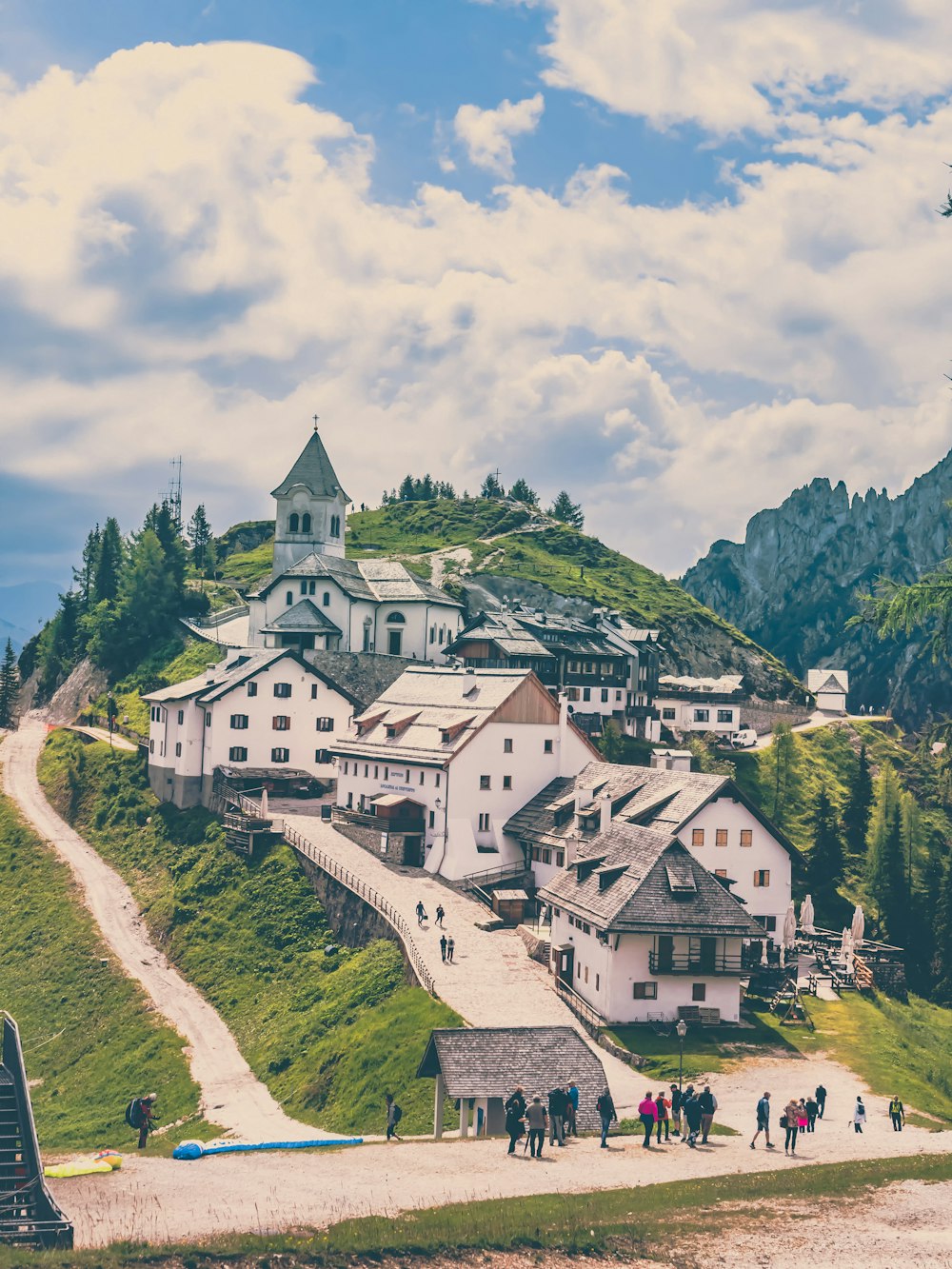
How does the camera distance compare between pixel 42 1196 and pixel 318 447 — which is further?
pixel 318 447

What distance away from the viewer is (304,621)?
11944 cm

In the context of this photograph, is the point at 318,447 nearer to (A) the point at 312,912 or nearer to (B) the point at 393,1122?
(A) the point at 312,912

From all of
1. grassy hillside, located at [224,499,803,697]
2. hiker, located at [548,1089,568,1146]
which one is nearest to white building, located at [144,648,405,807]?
hiker, located at [548,1089,568,1146]

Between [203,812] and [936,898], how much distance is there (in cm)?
5258

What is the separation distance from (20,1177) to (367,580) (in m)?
97.2

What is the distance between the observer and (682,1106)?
4181 centimetres

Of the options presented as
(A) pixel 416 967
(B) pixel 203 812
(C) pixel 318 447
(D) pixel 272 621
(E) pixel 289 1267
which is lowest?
(E) pixel 289 1267

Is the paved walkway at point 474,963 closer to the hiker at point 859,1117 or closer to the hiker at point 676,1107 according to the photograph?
the hiker at point 676,1107

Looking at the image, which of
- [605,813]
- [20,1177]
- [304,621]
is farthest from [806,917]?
[304,621]

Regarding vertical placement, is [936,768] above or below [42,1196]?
above

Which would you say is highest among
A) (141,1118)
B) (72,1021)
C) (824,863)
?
(824,863)

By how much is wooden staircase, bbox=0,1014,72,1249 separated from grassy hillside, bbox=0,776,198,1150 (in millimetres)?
14674

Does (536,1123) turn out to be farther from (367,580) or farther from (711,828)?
(367,580)

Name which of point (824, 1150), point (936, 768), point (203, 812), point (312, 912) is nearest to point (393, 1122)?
point (824, 1150)
